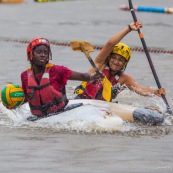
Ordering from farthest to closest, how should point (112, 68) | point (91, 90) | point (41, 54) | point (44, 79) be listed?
point (112, 68) < point (91, 90) < point (44, 79) < point (41, 54)

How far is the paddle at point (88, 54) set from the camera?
418 inches

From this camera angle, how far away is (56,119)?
10.5m

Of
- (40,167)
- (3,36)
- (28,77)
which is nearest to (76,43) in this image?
(28,77)

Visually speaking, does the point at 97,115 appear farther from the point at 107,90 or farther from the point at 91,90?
the point at 91,90

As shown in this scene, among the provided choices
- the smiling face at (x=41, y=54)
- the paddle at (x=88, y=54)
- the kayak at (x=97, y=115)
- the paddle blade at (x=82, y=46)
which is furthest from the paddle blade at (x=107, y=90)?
the smiling face at (x=41, y=54)

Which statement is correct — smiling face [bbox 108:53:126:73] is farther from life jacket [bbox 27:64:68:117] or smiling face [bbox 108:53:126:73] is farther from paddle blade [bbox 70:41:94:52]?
life jacket [bbox 27:64:68:117]

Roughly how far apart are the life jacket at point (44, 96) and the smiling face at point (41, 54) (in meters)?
0.16

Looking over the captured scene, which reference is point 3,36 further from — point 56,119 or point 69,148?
point 69,148

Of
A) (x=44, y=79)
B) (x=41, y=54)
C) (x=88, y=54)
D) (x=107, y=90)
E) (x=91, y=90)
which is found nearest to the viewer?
(x=41, y=54)

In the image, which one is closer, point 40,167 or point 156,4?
point 40,167

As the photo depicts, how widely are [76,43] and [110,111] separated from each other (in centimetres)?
95

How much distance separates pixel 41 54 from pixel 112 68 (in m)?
1.48

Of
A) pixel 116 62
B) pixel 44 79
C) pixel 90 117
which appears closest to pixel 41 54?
pixel 44 79

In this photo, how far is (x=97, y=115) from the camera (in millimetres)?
10461
